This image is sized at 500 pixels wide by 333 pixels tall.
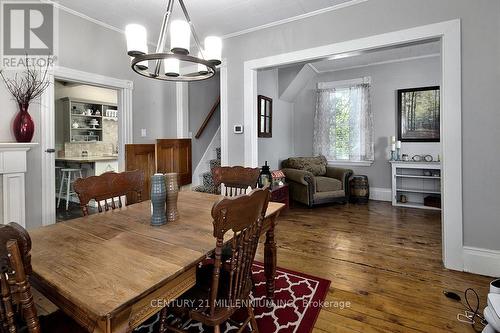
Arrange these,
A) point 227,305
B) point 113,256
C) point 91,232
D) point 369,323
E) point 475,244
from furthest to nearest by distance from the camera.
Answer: point 475,244
point 369,323
point 91,232
point 227,305
point 113,256

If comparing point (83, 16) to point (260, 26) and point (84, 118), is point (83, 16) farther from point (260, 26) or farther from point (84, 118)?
point (84, 118)

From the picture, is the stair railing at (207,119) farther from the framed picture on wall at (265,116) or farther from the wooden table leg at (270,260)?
the wooden table leg at (270,260)

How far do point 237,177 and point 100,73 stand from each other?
2.33 metres

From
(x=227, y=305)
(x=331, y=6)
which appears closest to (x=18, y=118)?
(x=227, y=305)

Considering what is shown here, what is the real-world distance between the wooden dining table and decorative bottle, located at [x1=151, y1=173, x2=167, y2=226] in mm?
52

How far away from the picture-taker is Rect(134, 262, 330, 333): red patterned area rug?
5.46ft

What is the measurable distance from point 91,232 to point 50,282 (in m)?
0.51

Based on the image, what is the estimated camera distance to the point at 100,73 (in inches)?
128

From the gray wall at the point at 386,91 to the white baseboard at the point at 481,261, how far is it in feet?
9.66

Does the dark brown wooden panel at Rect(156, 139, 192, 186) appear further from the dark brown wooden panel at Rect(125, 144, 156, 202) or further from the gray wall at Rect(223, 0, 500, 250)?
the gray wall at Rect(223, 0, 500, 250)

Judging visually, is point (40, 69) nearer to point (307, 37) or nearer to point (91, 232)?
point (91, 232)

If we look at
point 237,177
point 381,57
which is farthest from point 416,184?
point 237,177

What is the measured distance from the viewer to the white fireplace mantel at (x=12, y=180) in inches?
92.2

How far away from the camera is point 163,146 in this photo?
3.86 meters
